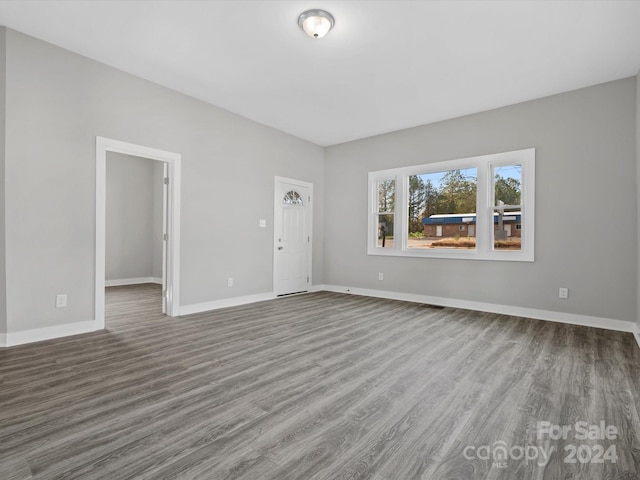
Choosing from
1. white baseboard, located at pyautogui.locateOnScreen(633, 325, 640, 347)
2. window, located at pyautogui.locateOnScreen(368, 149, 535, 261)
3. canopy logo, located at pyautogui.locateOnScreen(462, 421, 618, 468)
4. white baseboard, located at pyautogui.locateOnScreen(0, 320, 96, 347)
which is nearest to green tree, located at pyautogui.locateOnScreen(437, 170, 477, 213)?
window, located at pyautogui.locateOnScreen(368, 149, 535, 261)

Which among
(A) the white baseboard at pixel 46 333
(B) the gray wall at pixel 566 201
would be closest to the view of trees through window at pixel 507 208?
(B) the gray wall at pixel 566 201

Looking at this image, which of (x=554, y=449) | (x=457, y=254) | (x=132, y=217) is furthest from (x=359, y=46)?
(x=132, y=217)

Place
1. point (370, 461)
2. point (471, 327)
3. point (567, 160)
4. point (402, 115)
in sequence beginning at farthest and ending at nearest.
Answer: point (402, 115), point (567, 160), point (471, 327), point (370, 461)

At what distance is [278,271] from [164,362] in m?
3.29

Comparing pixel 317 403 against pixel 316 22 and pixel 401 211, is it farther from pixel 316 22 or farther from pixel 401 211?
pixel 401 211

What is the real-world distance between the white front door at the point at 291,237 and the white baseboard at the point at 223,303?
1.07ft

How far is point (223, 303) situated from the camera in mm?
5086

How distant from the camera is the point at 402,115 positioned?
5.25 metres

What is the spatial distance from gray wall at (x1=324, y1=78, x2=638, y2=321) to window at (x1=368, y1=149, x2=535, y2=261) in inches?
5.4

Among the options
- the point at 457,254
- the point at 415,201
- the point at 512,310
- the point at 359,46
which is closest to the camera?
the point at 359,46

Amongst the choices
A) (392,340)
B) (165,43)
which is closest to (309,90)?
(165,43)

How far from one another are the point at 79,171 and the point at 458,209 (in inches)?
206

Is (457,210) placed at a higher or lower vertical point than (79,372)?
higher

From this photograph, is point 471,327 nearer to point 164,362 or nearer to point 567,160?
point 567,160
